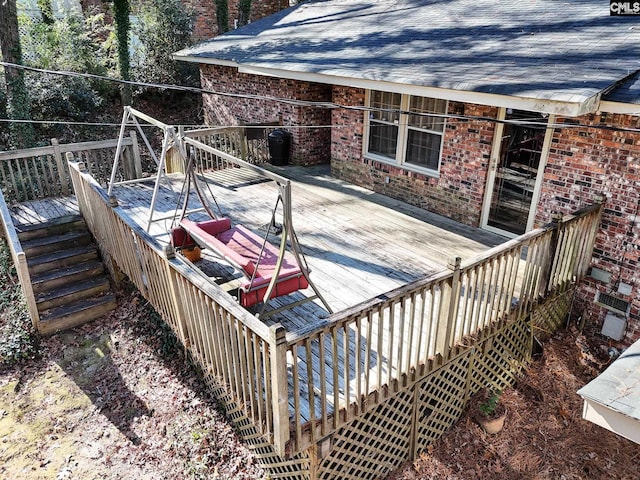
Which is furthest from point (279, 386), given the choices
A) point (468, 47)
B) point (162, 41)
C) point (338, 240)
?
point (162, 41)

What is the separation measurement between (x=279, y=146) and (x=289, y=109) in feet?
2.81

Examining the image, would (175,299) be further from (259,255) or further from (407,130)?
(407,130)

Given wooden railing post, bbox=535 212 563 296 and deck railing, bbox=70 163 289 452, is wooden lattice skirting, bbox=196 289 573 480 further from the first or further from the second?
deck railing, bbox=70 163 289 452

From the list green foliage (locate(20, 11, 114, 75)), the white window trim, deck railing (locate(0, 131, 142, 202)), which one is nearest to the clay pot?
the white window trim

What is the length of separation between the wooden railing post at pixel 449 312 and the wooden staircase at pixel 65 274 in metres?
5.19

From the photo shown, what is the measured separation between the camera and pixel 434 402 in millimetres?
4652

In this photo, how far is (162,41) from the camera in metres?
15.8

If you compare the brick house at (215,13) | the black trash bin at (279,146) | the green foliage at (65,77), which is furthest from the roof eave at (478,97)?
the brick house at (215,13)

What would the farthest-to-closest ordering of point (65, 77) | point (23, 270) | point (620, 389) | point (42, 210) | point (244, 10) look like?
1. point (244, 10)
2. point (65, 77)
3. point (42, 210)
4. point (23, 270)
5. point (620, 389)

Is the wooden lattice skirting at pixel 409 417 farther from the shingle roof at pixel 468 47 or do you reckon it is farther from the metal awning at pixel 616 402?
the shingle roof at pixel 468 47

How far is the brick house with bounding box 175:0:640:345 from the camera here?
5.01 metres

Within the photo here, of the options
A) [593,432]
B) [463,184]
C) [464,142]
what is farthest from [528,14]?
[593,432]

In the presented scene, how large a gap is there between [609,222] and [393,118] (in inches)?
156

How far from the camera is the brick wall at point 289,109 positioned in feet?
33.1
